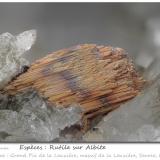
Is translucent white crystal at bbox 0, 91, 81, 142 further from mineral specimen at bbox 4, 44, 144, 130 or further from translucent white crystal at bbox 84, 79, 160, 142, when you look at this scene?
translucent white crystal at bbox 84, 79, 160, 142

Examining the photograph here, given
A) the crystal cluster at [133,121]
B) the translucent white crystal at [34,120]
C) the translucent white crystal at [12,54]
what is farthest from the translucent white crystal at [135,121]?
the translucent white crystal at [12,54]

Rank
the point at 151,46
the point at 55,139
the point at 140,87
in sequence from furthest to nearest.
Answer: the point at 151,46 → the point at 140,87 → the point at 55,139

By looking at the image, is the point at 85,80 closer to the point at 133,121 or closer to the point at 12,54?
the point at 133,121

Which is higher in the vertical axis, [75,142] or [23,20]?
[23,20]

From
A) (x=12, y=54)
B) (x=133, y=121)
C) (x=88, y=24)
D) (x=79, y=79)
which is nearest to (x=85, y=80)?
(x=79, y=79)

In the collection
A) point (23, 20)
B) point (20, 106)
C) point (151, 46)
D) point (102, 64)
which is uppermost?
point (23, 20)

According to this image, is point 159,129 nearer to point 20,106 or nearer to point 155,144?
point 155,144

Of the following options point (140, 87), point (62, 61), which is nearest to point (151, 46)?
point (140, 87)
